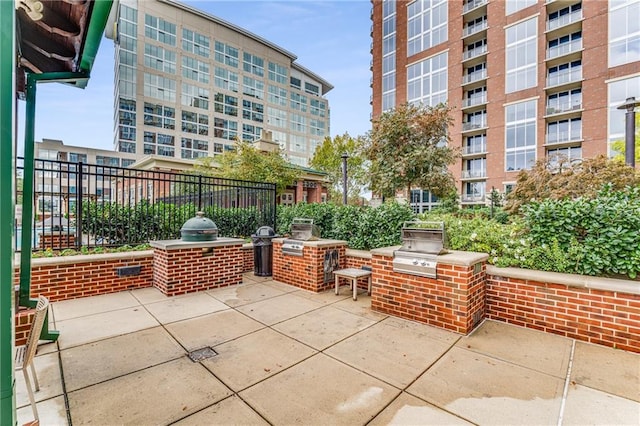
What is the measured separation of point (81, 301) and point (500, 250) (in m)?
7.29

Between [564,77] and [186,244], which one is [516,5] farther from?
[186,244]

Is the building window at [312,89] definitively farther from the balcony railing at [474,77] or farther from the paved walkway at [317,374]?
the paved walkway at [317,374]

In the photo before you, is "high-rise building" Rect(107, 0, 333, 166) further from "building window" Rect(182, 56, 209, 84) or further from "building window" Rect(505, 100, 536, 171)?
"building window" Rect(505, 100, 536, 171)

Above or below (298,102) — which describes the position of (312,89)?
above

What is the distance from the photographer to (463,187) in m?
30.8

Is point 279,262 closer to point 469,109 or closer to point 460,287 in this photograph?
point 460,287

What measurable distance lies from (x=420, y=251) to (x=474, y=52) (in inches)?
1339

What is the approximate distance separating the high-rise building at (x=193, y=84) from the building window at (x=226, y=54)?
157 mm

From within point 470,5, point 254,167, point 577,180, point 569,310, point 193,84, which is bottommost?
point 569,310

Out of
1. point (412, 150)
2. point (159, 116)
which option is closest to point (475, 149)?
point (412, 150)

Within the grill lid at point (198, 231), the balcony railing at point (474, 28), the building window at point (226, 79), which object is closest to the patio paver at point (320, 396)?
the grill lid at point (198, 231)

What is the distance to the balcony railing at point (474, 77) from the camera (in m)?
29.1

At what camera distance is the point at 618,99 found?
73.4 feet

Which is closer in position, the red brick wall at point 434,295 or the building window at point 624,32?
the red brick wall at point 434,295
